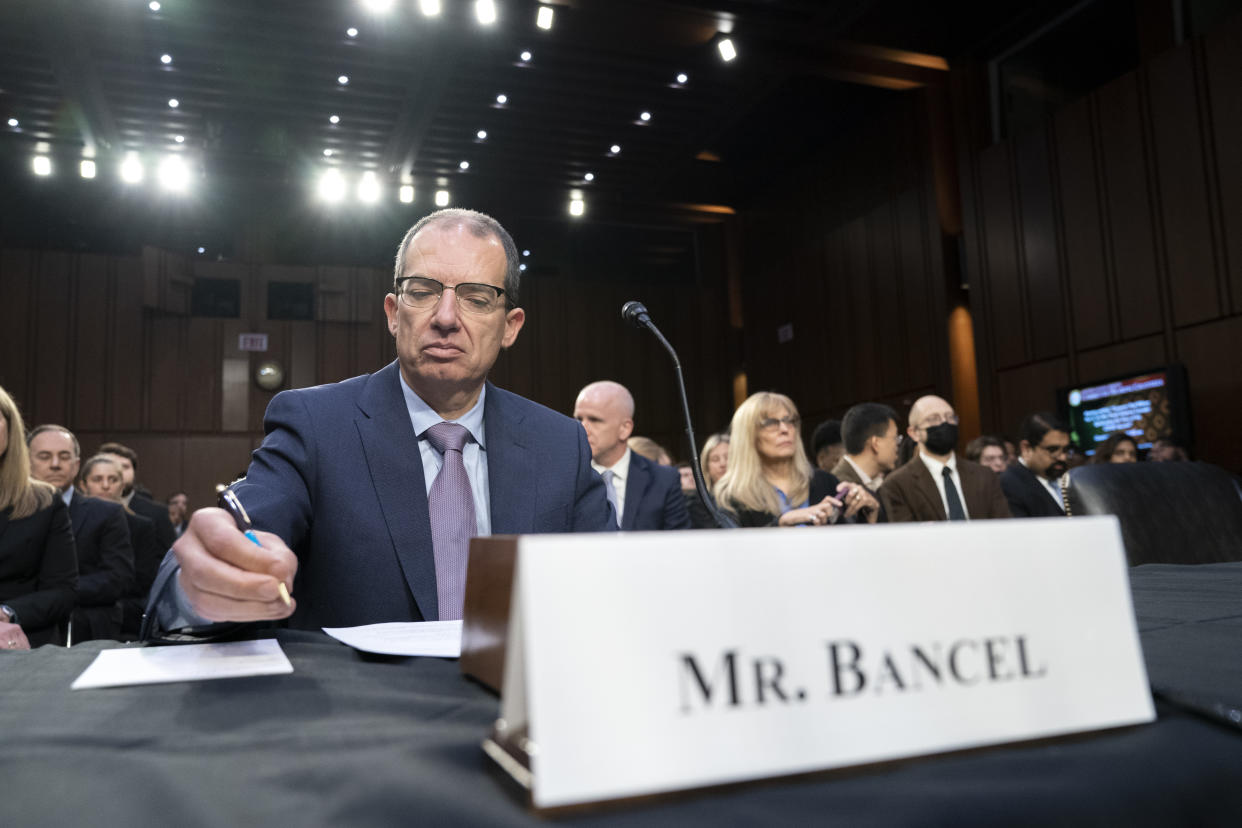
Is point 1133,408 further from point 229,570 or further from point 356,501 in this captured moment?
point 229,570

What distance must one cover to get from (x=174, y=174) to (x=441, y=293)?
10.1 metres

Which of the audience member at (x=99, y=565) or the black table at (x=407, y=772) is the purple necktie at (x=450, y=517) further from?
the audience member at (x=99, y=565)

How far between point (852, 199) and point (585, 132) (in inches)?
126

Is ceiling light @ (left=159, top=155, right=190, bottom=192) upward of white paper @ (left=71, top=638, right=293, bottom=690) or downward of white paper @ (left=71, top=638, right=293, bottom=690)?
upward

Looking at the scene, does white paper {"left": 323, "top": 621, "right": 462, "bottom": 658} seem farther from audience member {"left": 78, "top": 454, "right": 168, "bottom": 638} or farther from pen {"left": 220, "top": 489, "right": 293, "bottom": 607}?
audience member {"left": 78, "top": 454, "right": 168, "bottom": 638}

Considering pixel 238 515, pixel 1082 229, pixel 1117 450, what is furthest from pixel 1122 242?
pixel 238 515

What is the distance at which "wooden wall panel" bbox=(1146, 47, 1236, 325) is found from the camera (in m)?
6.27

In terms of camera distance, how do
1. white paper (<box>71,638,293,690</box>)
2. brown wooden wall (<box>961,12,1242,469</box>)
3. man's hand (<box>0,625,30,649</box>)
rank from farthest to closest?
brown wooden wall (<box>961,12,1242,469</box>) < man's hand (<box>0,625,30,649</box>) < white paper (<box>71,638,293,690</box>)

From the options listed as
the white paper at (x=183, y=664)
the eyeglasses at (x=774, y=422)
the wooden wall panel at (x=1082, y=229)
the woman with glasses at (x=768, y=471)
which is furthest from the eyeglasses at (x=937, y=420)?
the wooden wall panel at (x=1082, y=229)

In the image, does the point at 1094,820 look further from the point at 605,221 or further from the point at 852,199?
the point at 605,221

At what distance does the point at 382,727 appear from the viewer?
0.46 meters

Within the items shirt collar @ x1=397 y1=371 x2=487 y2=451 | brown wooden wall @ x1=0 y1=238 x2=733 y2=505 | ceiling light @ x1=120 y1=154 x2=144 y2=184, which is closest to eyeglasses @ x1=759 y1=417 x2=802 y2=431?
shirt collar @ x1=397 y1=371 x2=487 y2=451

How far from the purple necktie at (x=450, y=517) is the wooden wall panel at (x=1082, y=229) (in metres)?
7.12

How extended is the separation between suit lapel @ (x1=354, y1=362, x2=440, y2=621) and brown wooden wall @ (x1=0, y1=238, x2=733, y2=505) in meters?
9.98
